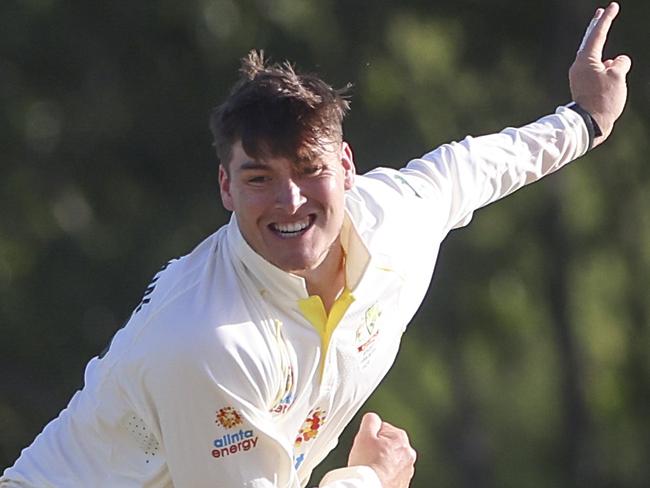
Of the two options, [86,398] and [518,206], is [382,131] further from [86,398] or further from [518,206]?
[86,398]

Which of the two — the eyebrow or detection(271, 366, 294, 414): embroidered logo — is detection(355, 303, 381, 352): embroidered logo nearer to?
detection(271, 366, 294, 414): embroidered logo

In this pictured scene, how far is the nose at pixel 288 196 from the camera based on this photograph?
2982 mm

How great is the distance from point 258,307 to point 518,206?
21.9 ft

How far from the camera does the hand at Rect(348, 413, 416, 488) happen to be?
10.8ft

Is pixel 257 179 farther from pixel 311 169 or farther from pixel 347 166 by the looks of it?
pixel 347 166

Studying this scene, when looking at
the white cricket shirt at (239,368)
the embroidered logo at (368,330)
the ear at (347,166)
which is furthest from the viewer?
the embroidered logo at (368,330)

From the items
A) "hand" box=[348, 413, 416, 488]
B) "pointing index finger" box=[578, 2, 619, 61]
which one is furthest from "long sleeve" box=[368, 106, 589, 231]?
"hand" box=[348, 413, 416, 488]

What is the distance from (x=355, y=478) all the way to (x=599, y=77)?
3.51 feet

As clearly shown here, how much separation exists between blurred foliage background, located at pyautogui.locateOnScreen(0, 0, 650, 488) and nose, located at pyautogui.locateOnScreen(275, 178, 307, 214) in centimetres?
549

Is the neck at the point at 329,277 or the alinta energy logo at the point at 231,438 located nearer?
the alinta energy logo at the point at 231,438

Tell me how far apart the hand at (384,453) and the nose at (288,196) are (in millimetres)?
591

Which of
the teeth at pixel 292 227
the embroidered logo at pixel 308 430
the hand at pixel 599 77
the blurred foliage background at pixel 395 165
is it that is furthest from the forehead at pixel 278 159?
the blurred foliage background at pixel 395 165

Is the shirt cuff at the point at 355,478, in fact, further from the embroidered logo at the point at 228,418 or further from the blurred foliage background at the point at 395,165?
the blurred foliage background at the point at 395,165

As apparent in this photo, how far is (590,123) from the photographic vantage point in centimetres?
371
